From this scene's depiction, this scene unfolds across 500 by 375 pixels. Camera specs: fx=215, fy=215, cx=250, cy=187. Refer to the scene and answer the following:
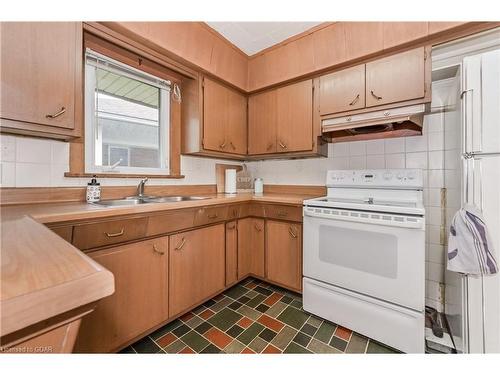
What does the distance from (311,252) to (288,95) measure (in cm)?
154

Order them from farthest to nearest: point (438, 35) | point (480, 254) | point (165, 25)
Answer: point (165, 25)
point (438, 35)
point (480, 254)

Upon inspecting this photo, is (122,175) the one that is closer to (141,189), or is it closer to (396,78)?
(141,189)

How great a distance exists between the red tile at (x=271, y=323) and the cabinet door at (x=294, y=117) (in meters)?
1.50

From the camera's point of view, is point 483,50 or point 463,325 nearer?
point 463,325

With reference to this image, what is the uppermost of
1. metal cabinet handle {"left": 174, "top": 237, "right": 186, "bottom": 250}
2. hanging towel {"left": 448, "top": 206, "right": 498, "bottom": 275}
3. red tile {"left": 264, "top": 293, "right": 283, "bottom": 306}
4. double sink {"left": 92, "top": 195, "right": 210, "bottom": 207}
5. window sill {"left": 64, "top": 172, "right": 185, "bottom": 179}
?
window sill {"left": 64, "top": 172, "right": 185, "bottom": 179}

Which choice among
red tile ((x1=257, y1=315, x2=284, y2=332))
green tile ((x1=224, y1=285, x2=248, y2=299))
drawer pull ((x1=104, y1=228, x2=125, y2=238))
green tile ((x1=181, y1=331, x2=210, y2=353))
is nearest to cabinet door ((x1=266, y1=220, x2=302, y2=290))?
green tile ((x1=224, y1=285, x2=248, y2=299))

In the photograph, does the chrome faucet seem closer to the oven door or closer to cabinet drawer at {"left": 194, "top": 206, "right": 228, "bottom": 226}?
cabinet drawer at {"left": 194, "top": 206, "right": 228, "bottom": 226}

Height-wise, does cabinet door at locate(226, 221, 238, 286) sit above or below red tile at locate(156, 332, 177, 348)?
above

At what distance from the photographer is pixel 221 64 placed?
2115 millimetres

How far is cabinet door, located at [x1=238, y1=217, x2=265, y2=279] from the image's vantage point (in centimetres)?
213

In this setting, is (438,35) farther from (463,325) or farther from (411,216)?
(463,325)

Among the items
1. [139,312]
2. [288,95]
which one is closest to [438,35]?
[288,95]

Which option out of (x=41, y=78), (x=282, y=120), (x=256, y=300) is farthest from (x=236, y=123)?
(x=256, y=300)

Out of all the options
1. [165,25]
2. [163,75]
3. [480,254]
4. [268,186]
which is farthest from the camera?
[268,186]
